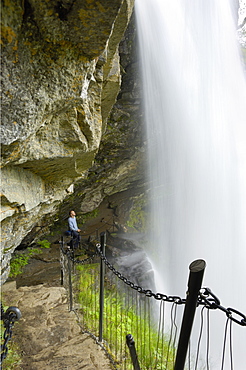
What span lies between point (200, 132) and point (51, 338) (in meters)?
11.6

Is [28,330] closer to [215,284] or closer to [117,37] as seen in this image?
[117,37]

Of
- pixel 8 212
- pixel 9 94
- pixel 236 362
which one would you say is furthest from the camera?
pixel 236 362

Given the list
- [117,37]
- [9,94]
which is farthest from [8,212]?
[117,37]

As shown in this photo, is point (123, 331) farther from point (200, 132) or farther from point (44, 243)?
point (200, 132)

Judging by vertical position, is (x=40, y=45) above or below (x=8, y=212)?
above

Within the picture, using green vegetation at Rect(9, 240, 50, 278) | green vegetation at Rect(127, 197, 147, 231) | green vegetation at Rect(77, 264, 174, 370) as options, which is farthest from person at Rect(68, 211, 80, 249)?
green vegetation at Rect(127, 197, 147, 231)

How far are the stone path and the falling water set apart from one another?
7377mm

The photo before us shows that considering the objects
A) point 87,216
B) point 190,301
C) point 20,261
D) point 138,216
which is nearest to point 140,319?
point 190,301

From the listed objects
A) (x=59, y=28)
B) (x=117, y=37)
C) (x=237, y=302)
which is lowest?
(x=237, y=302)

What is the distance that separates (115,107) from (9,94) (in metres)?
7.27

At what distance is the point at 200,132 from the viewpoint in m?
12.8

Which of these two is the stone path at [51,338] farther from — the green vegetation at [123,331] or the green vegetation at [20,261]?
the green vegetation at [20,261]

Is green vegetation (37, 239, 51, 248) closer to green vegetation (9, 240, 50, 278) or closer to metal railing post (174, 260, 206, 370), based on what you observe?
green vegetation (9, 240, 50, 278)

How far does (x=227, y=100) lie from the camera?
42.0ft
